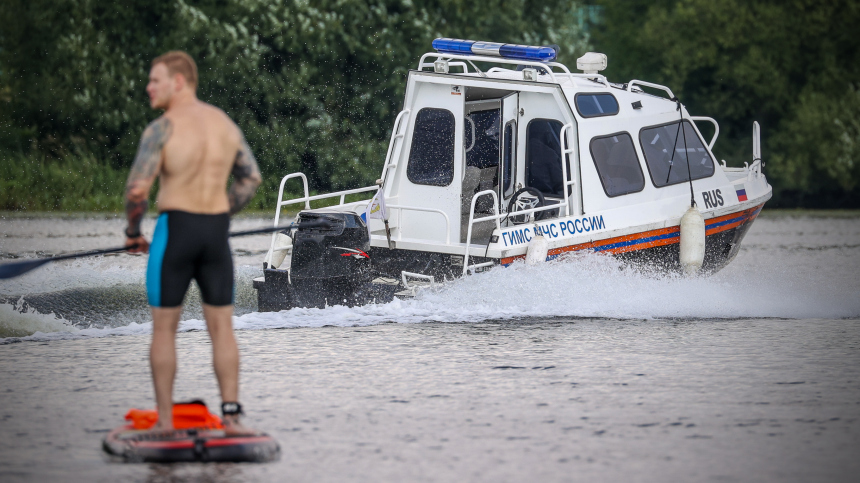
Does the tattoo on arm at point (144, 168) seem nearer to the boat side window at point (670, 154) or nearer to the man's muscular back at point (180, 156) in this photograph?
the man's muscular back at point (180, 156)

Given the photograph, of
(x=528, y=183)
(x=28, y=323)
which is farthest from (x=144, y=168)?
(x=528, y=183)

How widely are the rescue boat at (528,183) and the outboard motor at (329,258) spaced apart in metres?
0.08

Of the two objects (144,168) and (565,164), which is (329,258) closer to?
(565,164)

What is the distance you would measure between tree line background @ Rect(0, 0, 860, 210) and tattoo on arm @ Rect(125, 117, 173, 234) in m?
22.0

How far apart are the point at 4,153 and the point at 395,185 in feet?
63.8

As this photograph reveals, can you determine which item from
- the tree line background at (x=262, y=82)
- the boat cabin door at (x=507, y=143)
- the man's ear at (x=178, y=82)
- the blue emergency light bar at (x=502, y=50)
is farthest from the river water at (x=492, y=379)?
the tree line background at (x=262, y=82)

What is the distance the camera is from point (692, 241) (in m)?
11.7

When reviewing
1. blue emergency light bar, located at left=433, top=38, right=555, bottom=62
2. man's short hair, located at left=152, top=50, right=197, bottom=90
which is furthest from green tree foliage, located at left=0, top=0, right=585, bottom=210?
man's short hair, located at left=152, top=50, right=197, bottom=90

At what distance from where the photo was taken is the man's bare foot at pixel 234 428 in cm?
576

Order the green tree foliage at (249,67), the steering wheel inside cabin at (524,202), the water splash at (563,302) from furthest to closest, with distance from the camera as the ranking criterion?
the green tree foliage at (249,67) → the steering wheel inside cabin at (524,202) → the water splash at (563,302)

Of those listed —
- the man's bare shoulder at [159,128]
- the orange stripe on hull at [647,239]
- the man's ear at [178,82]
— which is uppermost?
the man's ear at [178,82]

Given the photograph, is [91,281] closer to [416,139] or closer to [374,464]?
[416,139]

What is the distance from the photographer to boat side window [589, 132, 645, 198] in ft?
38.7

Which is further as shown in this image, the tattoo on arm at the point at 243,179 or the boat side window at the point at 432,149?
the boat side window at the point at 432,149
